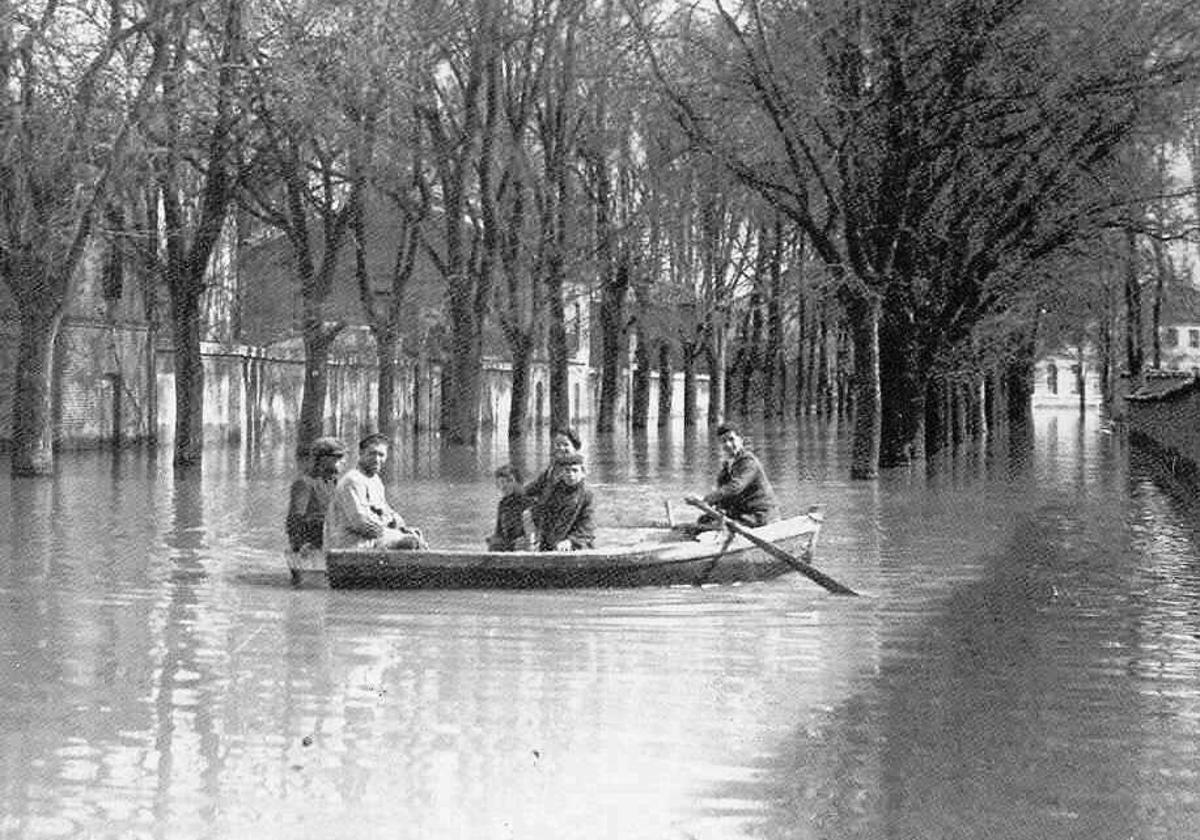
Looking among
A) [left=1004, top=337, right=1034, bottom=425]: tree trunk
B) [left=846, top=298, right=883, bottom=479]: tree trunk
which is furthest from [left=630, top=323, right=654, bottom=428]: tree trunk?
[left=846, top=298, right=883, bottom=479]: tree trunk

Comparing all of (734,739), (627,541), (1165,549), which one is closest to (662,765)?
(734,739)

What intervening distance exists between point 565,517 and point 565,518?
0.02 metres

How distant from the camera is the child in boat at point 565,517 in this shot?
19.3m

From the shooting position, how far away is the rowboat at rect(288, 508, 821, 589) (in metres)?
18.5

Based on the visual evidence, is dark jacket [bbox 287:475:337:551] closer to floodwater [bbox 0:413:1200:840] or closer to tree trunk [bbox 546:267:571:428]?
floodwater [bbox 0:413:1200:840]

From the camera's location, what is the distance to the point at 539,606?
17734 mm

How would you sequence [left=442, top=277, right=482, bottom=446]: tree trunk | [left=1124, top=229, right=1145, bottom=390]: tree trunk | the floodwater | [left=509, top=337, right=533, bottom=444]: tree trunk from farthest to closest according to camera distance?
1. [left=509, top=337, right=533, bottom=444]: tree trunk
2. [left=442, top=277, right=482, bottom=446]: tree trunk
3. [left=1124, top=229, right=1145, bottom=390]: tree trunk
4. the floodwater

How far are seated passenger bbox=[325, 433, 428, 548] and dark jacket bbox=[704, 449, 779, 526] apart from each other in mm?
3214

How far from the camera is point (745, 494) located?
21031 mm

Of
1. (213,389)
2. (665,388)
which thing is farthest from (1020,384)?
(213,389)

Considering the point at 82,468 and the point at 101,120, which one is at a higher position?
→ the point at 101,120

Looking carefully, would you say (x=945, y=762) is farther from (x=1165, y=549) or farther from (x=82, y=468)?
(x=82, y=468)

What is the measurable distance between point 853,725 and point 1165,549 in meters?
14.1

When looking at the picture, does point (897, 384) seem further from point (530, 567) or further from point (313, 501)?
point (530, 567)
